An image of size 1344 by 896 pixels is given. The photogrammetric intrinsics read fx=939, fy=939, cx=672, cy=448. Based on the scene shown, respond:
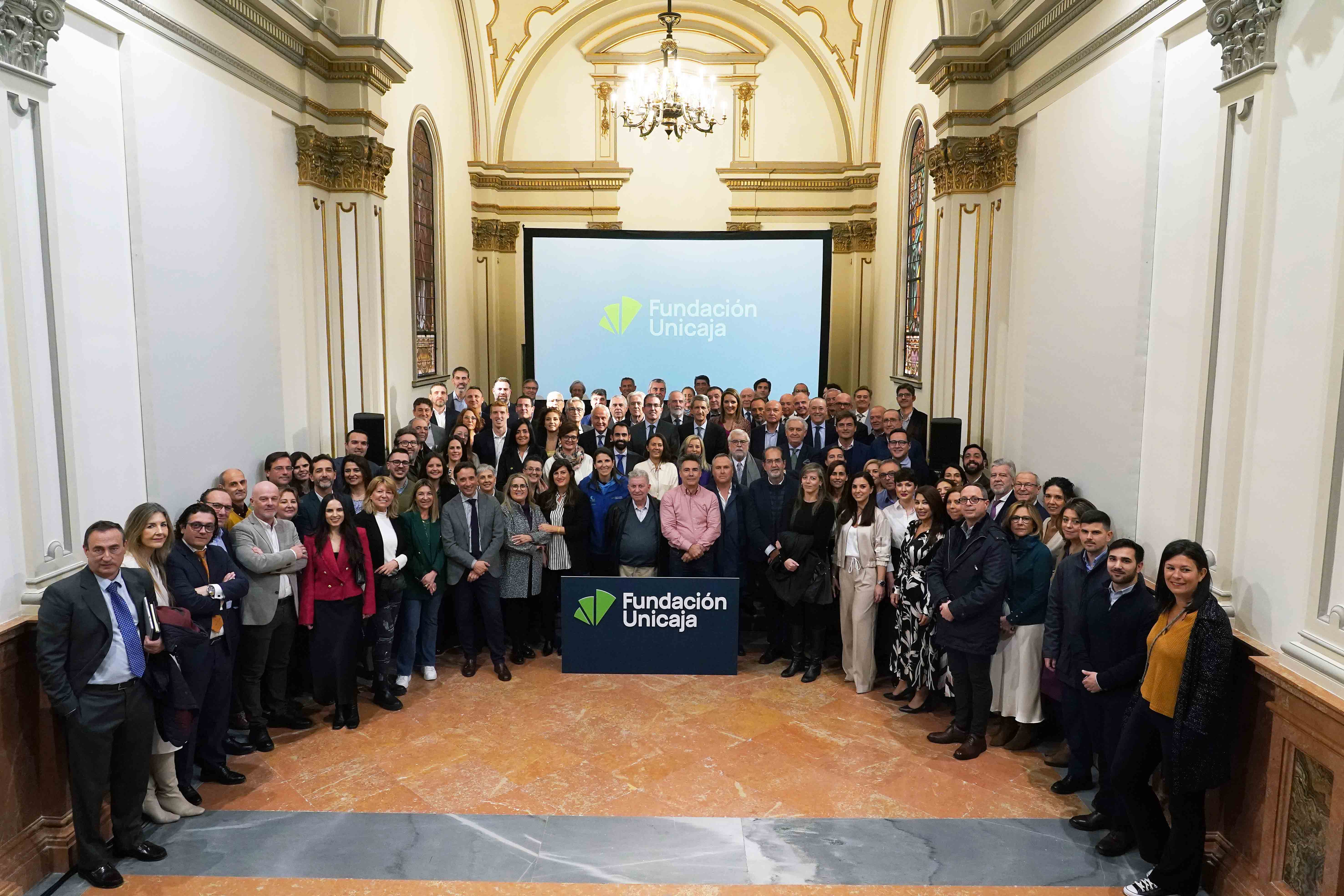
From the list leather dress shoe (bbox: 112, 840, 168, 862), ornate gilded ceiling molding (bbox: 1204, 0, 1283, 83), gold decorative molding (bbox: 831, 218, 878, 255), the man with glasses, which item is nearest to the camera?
ornate gilded ceiling molding (bbox: 1204, 0, 1283, 83)

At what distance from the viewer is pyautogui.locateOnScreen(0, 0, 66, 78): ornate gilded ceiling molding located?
4.01 metres

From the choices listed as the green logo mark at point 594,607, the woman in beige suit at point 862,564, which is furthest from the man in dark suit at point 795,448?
the green logo mark at point 594,607

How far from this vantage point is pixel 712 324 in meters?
12.3

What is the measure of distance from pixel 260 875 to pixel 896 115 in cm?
1098

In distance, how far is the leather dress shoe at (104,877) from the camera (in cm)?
414

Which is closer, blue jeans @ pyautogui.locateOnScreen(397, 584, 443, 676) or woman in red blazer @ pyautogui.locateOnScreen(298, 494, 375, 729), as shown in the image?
woman in red blazer @ pyautogui.locateOnScreen(298, 494, 375, 729)

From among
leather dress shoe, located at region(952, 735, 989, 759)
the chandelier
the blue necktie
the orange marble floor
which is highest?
the chandelier

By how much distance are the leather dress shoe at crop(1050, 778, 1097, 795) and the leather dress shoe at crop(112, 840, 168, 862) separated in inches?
175

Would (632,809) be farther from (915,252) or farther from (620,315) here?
(620,315)

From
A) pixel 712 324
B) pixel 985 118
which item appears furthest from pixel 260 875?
pixel 712 324

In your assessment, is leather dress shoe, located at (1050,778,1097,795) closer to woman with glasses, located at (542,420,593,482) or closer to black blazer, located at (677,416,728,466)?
woman with glasses, located at (542,420,593,482)

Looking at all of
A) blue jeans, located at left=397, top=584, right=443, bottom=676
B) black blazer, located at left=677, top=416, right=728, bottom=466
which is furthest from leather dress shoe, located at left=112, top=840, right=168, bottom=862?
black blazer, located at left=677, top=416, right=728, bottom=466

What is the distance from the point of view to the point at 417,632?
6.52 metres

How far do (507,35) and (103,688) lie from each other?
11615mm
